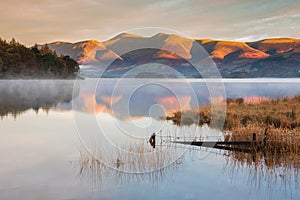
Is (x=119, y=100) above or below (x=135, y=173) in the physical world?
above

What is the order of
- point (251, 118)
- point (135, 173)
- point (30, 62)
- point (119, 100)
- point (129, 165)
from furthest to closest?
point (30, 62), point (119, 100), point (251, 118), point (129, 165), point (135, 173)

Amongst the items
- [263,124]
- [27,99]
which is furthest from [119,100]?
[263,124]

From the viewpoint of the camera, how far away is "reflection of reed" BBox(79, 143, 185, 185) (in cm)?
1141

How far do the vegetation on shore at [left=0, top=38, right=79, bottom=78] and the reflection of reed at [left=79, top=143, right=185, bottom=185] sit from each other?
11538cm

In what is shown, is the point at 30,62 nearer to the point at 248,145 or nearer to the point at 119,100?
the point at 119,100

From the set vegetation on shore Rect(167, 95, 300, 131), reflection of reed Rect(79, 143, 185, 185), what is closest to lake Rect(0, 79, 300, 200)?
reflection of reed Rect(79, 143, 185, 185)

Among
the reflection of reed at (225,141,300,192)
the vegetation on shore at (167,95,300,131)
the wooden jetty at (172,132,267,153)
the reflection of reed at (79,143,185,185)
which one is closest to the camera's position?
the reflection of reed at (225,141,300,192)

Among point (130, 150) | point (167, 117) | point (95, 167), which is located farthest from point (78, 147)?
point (167, 117)

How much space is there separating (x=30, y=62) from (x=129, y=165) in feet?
437

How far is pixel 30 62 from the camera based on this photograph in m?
136

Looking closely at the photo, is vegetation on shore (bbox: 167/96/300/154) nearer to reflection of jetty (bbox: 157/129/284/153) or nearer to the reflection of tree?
reflection of jetty (bbox: 157/129/284/153)

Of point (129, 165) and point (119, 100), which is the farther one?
point (119, 100)

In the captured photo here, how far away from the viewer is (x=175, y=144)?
16.3 m

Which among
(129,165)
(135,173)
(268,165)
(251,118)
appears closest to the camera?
(135,173)
